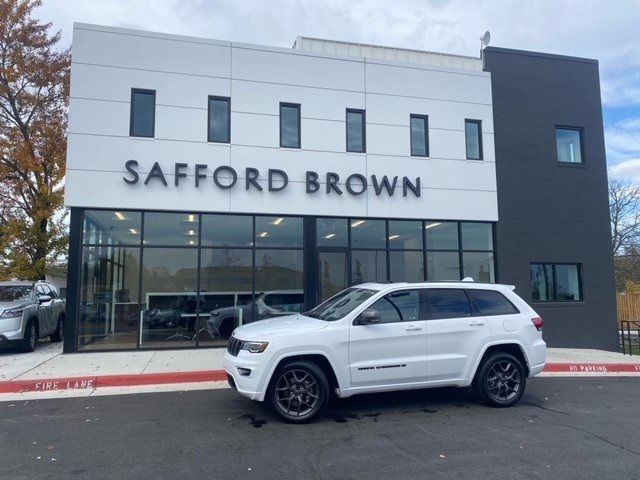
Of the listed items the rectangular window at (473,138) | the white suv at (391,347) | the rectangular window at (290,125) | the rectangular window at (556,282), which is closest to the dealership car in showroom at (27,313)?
the white suv at (391,347)

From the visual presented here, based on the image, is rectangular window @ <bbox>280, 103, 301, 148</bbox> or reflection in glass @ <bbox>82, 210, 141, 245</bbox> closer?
reflection in glass @ <bbox>82, 210, 141, 245</bbox>

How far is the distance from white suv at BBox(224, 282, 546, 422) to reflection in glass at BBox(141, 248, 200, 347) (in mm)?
5677

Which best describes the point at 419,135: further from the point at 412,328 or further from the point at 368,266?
the point at 412,328

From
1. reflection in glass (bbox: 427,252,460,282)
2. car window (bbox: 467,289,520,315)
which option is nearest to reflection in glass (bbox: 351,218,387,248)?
reflection in glass (bbox: 427,252,460,282)

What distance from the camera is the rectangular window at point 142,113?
485 inches

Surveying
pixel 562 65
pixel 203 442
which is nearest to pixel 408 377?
pixel 203 442

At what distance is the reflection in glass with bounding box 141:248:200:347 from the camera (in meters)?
12.1

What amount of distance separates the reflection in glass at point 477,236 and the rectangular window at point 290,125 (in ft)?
18.0

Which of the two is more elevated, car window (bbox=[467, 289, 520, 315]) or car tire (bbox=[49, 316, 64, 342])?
car window (bbox=[467, 289, 520, 315])

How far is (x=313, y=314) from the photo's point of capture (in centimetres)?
757

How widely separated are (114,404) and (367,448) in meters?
4.15

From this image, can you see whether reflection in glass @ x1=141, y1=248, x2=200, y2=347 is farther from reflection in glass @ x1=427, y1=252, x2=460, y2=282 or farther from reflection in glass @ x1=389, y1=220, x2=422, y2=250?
reflection in glass @ x1=427, y1=252, x2=460, y2=282

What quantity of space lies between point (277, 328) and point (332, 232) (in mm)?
7139

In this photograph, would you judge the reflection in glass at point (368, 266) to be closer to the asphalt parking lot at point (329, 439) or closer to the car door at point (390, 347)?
the asphalt parking lot at point (329, 439)
